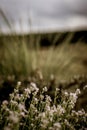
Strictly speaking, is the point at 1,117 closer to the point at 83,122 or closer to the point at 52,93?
the point at 83,122

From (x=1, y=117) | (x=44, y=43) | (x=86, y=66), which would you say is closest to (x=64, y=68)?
(x=86, y=66)

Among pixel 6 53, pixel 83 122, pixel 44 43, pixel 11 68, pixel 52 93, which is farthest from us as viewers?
pixel 44 43

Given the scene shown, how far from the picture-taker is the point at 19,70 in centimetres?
561

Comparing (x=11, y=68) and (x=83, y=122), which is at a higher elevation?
(x=11, y=68)

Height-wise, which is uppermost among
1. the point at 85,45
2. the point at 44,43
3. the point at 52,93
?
the point at 44,43

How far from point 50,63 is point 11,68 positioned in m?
0.76

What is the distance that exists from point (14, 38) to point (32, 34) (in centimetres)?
40

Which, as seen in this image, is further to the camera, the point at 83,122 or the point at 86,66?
the point at 86,66

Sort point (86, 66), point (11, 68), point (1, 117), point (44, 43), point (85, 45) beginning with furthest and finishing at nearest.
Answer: point (44, 43)
point (85, 45)
point (86, 66)
point (11, 68)
point (1, 117)

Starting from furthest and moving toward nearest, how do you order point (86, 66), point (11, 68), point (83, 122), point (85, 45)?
point (85, 45) → point (86, 66) → point (11, 68) → point (83, 122)

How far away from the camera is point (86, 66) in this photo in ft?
30.0

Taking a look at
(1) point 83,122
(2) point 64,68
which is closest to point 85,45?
(2) point 64,68

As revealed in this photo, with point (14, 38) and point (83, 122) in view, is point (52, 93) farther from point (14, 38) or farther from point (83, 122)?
point (14, 38)

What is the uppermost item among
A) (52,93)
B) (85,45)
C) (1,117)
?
(85,45)
